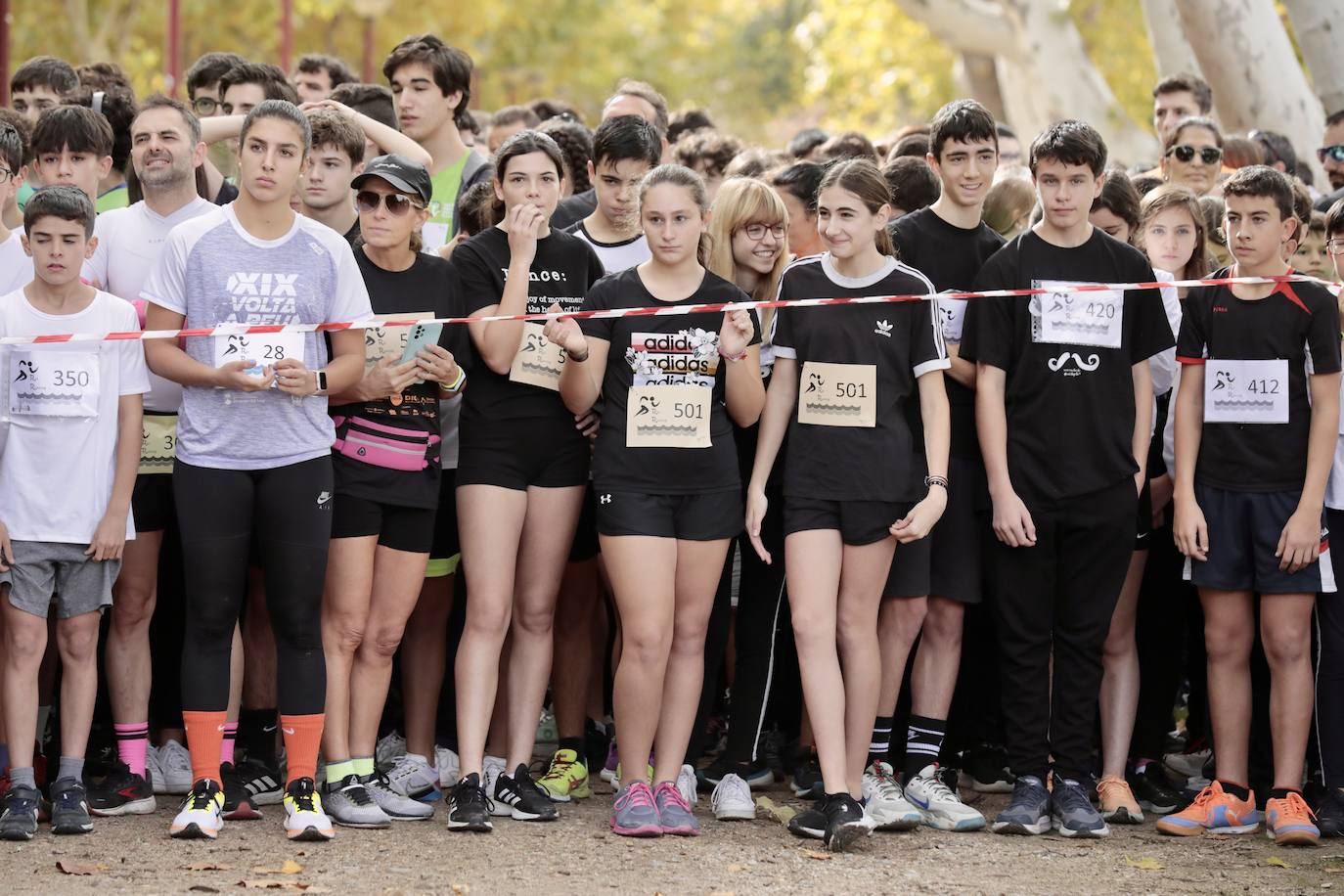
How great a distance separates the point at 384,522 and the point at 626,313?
108cm

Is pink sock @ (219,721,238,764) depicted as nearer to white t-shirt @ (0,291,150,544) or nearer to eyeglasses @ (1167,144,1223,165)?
white t-shirt @ (0,291,150,544)

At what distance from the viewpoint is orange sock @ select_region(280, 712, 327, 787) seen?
19.7 feet

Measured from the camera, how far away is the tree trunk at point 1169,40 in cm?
1694

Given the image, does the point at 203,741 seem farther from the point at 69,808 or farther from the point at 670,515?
the point at 670,515

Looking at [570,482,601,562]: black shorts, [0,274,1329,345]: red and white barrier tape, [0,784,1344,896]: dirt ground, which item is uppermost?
[0,274,1329,345]: red and white barrier tape

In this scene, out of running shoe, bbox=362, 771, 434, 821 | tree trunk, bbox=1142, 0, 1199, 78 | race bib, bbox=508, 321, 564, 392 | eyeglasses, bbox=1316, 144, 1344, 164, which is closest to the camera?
running shoe, bbox=362, 771, 434, 821

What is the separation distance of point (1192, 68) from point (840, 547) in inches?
476

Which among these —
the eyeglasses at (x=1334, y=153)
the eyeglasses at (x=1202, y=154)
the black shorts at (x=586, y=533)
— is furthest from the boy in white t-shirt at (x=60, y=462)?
the eyeglasses at (x=1334, y=153)

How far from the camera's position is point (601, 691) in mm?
7598

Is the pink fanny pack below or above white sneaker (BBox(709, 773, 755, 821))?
above

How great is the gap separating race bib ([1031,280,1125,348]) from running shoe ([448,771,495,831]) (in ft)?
8.08

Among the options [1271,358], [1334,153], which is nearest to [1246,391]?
[1271,358]

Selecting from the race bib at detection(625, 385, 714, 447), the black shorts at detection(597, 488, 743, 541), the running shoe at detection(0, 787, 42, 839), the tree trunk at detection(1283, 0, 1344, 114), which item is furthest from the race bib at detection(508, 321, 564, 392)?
the tree trunk at detection(1283, 0, 1344, 114)

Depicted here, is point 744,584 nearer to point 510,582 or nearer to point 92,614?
point 510,582
